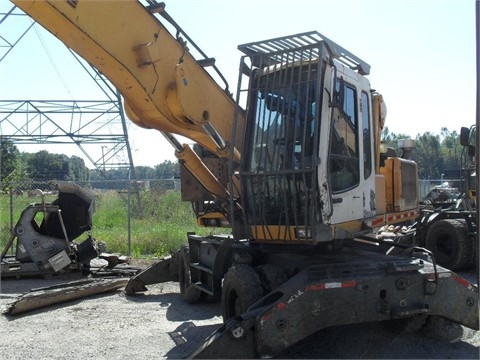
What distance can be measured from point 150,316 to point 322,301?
320 centimetres

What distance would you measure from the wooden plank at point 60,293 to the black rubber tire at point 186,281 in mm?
1094

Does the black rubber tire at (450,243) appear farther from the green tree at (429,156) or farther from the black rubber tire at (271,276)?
the green tree at (429,156)

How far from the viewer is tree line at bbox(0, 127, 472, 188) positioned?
69.0 feet

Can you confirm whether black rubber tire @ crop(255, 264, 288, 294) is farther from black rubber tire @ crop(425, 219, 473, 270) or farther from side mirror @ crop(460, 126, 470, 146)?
black rubber tire @ crop(425, 219, 473, 270)

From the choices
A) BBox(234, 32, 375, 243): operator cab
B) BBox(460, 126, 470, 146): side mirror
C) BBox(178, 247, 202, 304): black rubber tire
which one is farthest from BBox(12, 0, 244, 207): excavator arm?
BBox(460, 126, 470, 146): side mirror

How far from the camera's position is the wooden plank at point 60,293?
8060 millimetres

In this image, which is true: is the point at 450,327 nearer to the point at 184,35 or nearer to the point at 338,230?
→ the point at 338,230

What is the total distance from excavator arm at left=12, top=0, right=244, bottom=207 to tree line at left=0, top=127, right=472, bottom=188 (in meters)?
11.9

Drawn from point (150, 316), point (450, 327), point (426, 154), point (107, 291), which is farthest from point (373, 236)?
point (426, 154)

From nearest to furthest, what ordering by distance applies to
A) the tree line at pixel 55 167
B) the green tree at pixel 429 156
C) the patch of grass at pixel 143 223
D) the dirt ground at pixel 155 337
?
1. the dirt ground at pixel 155 337
2. the patch of grass at pixel 143 223
3. the tree line at pixel 55 167
4. the green tree at pixel 429 156

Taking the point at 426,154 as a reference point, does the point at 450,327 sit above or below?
below

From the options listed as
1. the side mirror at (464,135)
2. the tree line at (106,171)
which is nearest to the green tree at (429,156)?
the tree line at (106,171)

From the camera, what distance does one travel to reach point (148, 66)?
5.86m

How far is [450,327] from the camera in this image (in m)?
6.65
